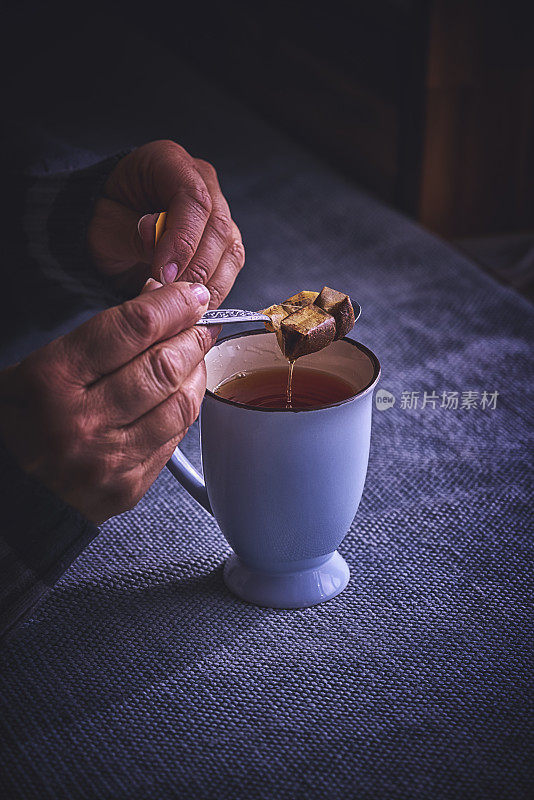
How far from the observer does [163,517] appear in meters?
0.76

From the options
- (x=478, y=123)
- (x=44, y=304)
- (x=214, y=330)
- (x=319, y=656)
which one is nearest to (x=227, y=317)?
(x=214, y=330)

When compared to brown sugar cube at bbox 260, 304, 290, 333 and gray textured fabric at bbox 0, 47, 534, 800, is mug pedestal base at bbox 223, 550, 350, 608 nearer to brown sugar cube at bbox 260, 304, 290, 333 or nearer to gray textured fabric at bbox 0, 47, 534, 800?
gray textured fabric at bbox 0, 47, 534, 800

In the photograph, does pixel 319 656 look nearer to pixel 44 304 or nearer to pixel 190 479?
pixel 190 479

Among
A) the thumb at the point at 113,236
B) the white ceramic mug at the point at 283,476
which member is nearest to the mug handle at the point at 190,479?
the white ceramic mug at the point at 283,476

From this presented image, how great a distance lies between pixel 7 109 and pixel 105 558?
4.27ft

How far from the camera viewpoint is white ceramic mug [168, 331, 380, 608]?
56 cm

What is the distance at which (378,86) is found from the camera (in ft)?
4.89

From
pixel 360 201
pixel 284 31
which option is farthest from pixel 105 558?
pixel 284 31

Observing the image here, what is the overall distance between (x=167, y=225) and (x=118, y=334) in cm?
26

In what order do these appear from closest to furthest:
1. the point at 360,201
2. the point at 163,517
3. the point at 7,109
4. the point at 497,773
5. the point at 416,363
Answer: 1. the point at 497,773
2. the point at 163,517
3. the point at 416,363
4. the point at 360,201
5. the point at 7,109

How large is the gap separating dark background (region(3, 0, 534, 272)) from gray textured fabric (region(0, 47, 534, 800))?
0.66m

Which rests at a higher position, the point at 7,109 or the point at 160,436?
the point at 160,436

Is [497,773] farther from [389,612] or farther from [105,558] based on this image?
[105,558]

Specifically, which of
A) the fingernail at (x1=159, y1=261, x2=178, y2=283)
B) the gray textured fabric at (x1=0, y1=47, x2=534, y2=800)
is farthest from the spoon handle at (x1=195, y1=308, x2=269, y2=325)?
the gray textured fabric at (x1=0, y1=47, x2=534, y2=800)
